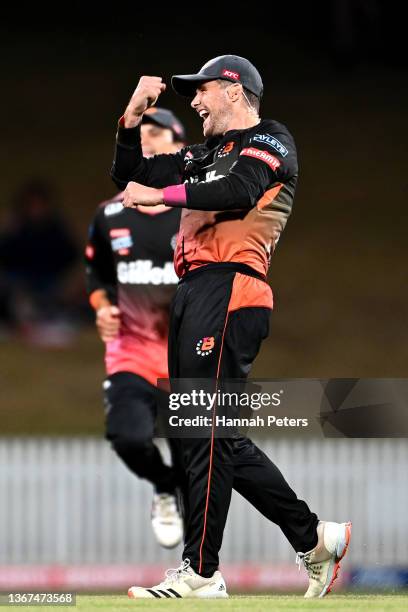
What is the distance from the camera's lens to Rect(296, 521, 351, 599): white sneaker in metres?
5.25

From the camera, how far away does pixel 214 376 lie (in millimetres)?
5027

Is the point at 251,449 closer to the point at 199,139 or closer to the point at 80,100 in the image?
the point at 199,139

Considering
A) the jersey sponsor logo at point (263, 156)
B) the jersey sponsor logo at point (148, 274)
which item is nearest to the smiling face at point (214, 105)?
the jersey sponsor logo at point (263, 156)

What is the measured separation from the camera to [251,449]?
17.1ft

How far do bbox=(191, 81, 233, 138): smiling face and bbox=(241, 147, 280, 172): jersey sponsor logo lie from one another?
0.26m

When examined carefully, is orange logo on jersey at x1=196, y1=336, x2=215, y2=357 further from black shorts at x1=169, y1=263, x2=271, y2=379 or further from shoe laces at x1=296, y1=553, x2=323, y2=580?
shoe laces at x1=296, y1=553, x2=323, y2=580

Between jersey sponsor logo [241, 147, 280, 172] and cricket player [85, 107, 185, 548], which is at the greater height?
jersey sponsor logo [241, 147, 280, 172]

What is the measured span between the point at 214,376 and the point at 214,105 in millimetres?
1039

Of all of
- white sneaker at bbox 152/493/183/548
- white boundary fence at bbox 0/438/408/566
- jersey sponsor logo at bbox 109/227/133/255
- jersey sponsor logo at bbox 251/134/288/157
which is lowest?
white boundary fence at bbox 0/438/408/566

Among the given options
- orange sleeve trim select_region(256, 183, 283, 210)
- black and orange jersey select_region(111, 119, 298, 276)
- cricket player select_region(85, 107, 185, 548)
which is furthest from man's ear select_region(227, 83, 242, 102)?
cricket player select_region(85, 107, 185, 548)

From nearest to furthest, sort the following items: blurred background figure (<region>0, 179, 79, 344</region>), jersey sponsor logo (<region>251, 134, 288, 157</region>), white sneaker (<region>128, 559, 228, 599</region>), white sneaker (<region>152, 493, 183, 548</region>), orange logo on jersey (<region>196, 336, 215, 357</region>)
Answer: white sneaker (<region>128, 559, 228, 599</region>) < orange logo on jersey (<region>196, 336, 215, 357</region>) < jersey sponsor logo (<region>251, 134, 288, 157</region>) < white sneaker (<region>152, 493, 183, 548</region>) < blurred background figure (<region>0, 179, 79, 344</region>)

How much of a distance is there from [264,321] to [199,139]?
13.5 meters

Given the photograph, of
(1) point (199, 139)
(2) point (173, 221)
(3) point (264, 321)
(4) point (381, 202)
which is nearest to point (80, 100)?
(1) point (199, 139)
